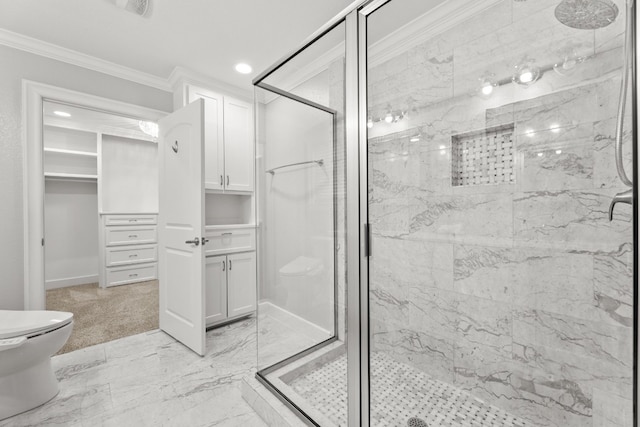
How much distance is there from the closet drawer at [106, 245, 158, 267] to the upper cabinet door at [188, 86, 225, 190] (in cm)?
241

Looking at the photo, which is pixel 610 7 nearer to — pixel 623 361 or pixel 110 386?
pixel 623 361

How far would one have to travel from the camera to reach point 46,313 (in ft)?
5.89

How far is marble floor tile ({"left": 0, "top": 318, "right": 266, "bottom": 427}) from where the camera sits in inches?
61.3

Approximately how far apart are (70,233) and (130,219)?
0.86 m

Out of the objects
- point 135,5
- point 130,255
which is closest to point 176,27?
point 135,5

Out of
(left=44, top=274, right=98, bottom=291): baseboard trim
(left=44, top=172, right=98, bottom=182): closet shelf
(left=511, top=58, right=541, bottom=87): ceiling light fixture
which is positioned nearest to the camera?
(left=511, top=58, right=541, bottom=87): ceiling light fixture

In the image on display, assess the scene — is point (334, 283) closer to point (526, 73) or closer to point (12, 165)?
point (526, 73)

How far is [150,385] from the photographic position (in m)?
1.84

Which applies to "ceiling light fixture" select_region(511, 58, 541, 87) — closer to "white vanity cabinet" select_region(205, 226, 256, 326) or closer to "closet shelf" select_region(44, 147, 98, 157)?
"white vanity cabinet" select_region(205, 226, 256, 326)

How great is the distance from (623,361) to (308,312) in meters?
1.53

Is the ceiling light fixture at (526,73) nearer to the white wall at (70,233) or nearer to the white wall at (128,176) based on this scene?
the white wall at (128,176)

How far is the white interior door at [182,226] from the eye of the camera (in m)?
2.21

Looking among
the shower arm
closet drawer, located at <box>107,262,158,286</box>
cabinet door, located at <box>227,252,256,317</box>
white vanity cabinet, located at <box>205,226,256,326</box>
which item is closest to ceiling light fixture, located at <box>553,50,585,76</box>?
the shower arm

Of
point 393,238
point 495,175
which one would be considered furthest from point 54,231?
point 495,175
